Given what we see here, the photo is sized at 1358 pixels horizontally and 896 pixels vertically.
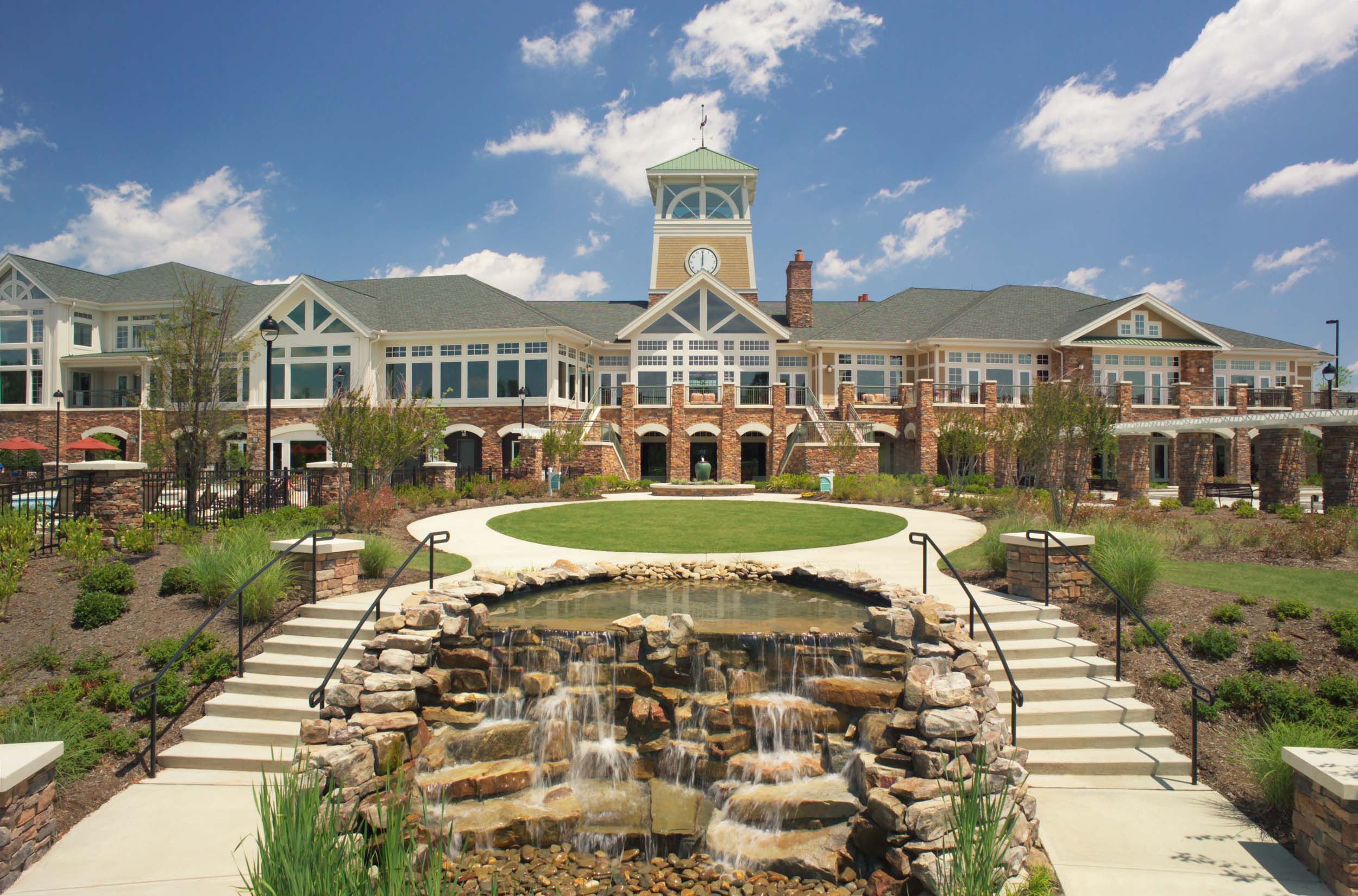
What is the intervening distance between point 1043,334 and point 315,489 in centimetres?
3394

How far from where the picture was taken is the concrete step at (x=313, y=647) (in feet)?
28.9

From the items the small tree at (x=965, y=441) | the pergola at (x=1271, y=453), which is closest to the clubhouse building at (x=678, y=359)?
the small tree at (x=965, y=441)

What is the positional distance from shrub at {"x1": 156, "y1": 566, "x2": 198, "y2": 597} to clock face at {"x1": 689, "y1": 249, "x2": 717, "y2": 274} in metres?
32.7

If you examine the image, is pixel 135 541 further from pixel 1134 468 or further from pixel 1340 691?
pixel 1134 468

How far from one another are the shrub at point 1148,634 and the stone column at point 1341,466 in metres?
15.6

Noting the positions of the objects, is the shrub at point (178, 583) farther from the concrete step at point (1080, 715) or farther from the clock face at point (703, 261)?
the clock face at point (703, 261)

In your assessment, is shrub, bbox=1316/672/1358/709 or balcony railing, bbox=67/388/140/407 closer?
shrub, bbox=1316/672/1358/709

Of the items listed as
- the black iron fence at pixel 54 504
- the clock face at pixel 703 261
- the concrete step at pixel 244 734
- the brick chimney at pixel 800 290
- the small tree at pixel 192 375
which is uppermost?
the clock face at pixel 703 261

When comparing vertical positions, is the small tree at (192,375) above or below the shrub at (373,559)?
above

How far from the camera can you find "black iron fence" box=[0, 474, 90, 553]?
12.3 meters

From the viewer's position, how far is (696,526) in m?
18.0

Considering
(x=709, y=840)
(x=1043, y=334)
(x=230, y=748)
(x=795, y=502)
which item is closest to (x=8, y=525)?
(x=230, y=748)

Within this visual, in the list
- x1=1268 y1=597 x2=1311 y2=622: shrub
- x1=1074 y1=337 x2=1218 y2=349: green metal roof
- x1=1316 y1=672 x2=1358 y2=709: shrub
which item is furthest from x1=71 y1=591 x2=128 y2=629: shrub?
x1=1074 y1=337 x2=1218 y2=349: green metal roof

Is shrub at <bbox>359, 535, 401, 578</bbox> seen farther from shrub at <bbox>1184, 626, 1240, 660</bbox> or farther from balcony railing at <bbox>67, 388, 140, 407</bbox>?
balcony railing at <bbox>67, 388, 140, 407</bbox>
